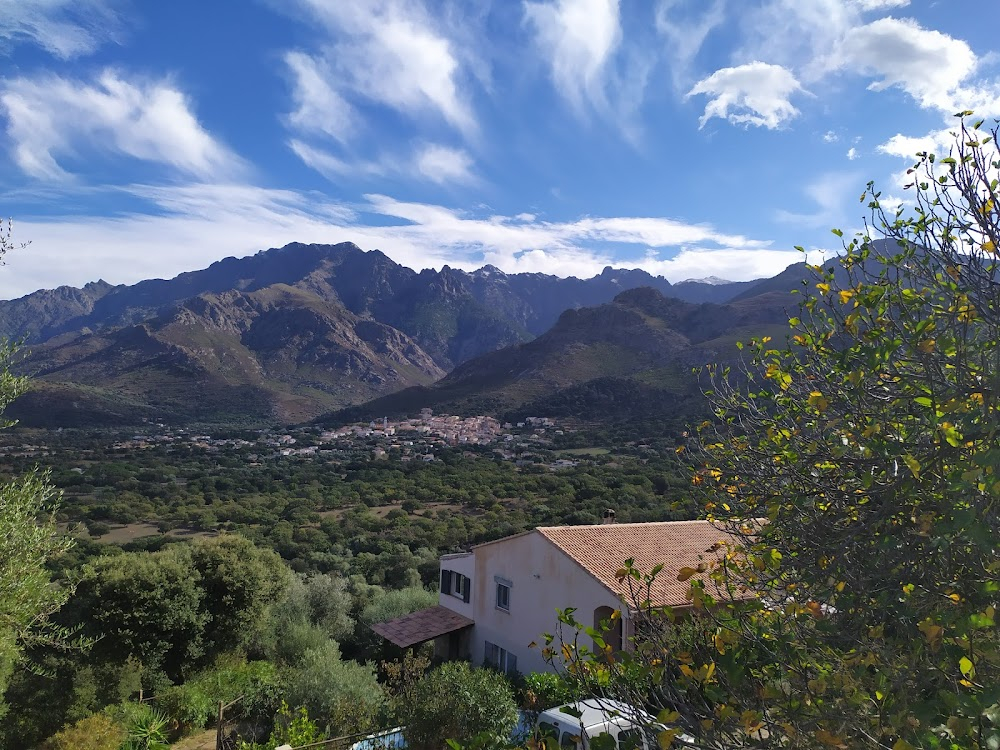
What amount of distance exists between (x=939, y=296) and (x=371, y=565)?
29871mm

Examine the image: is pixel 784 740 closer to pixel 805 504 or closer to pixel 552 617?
pixel 805 504

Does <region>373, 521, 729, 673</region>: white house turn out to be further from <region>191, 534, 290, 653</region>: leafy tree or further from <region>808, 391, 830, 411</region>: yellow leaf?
<region>808, 391, 830, 411</region>: yellow leaf

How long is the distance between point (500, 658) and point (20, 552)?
13042 mm

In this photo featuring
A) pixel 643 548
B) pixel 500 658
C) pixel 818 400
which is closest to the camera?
pixel 818 400

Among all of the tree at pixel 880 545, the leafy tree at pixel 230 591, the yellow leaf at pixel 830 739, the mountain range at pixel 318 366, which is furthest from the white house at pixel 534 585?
the mountain range at pixel 318 366

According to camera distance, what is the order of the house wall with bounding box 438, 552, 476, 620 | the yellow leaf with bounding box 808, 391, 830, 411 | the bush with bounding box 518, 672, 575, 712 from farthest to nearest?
the house wall with bounding box 438, 552, 476, 620 → the bush with bounding box 518, 672, 575, 712 → the yellow leaf with bounding box 808, 391, 830, 411

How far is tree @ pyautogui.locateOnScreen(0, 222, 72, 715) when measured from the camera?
26.1ft

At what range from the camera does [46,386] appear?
11669 centimetres

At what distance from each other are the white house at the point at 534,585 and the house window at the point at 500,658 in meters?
0.03

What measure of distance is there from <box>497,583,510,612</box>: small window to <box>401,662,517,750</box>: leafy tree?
6.97 metres

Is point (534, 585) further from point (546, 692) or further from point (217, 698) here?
point (217, 698)

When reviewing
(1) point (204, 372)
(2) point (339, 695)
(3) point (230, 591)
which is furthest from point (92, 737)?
(1) point (204, 372)

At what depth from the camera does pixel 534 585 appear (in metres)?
17.4

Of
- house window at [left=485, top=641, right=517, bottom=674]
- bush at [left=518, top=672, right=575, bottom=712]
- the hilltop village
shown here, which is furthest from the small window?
the hilltop village
